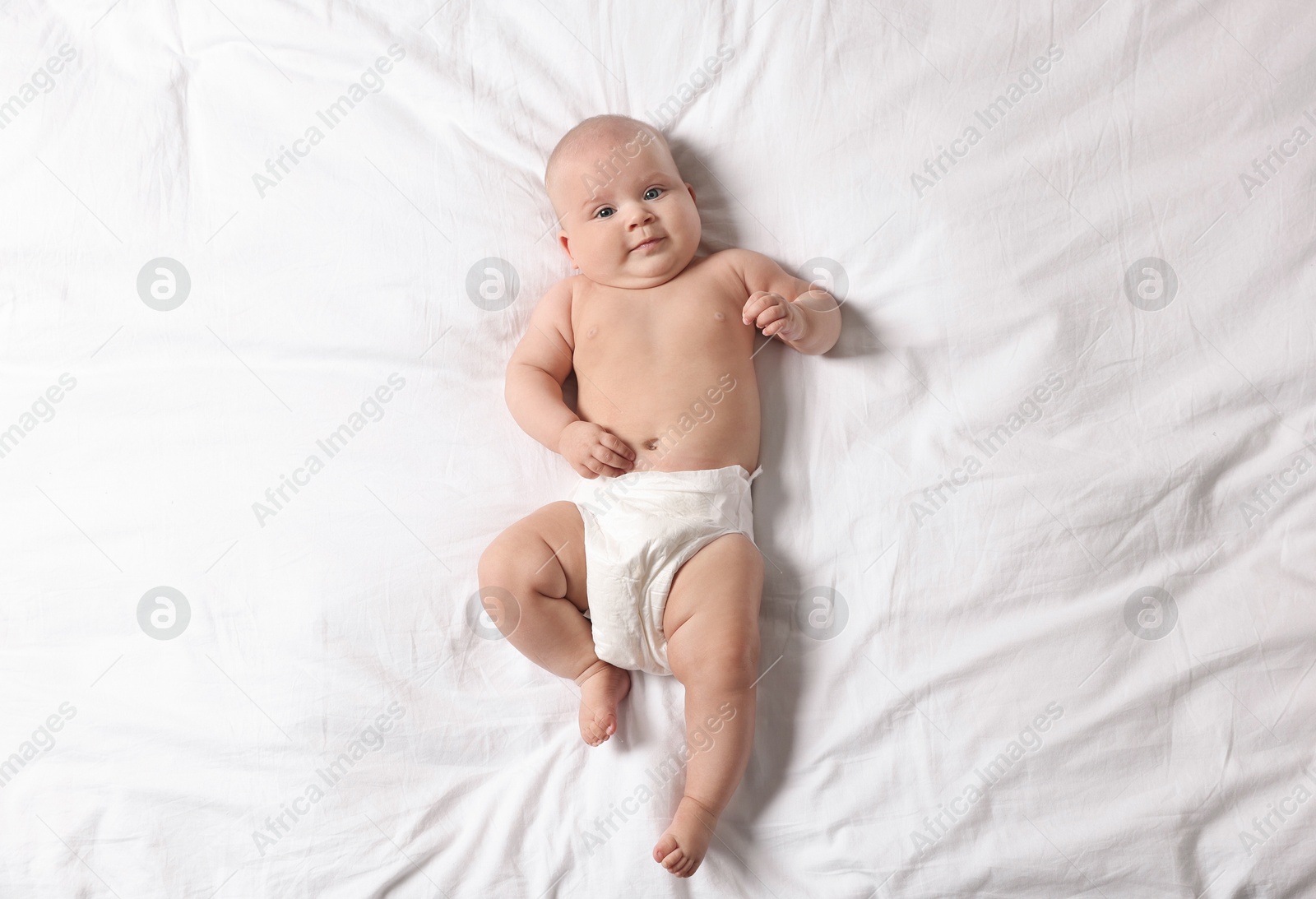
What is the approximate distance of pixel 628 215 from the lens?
1.60 m

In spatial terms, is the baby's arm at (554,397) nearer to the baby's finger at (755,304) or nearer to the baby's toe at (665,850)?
the baby's finger at (755,304)

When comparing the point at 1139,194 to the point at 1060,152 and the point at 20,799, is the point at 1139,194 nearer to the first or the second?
the point at 1060,152

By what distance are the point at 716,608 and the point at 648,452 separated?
12.4 inches

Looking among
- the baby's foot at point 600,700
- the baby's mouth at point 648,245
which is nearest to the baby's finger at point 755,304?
the baby's mouth at point 648,245

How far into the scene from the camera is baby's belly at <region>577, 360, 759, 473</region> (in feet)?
5.14

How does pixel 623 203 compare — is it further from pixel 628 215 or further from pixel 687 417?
pixel 687 417

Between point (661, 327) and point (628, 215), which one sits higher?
point (628, 215)

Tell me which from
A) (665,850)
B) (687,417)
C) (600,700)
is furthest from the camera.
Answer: (687,417)

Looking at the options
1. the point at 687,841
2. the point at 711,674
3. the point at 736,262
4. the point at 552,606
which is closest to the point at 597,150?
the point at 736,262

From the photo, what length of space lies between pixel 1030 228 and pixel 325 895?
1.65 m

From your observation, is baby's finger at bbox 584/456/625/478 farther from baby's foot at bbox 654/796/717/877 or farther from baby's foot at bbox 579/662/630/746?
baby's foot at bbox 654/796/717/877

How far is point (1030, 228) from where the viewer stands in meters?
1.60

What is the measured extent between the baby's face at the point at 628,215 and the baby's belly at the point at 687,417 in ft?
0.67

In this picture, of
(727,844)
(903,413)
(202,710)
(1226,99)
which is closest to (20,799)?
(202,710)
